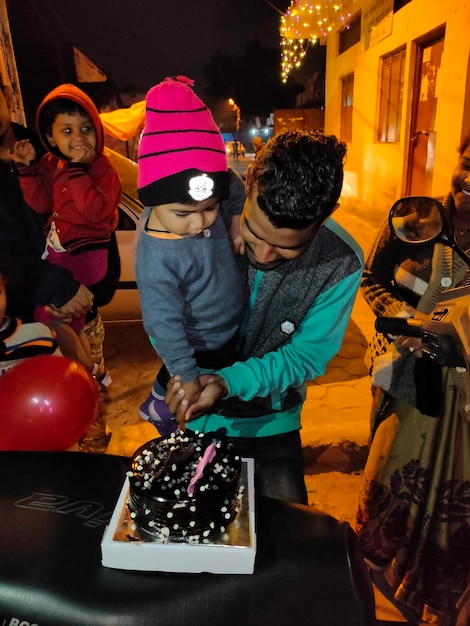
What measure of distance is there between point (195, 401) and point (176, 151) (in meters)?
0.74

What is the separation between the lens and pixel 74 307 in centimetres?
237

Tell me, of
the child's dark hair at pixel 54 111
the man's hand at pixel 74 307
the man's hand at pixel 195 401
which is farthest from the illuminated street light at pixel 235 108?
the man's hand at pixel 195 401

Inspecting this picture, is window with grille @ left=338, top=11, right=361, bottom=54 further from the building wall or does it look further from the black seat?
the black seat

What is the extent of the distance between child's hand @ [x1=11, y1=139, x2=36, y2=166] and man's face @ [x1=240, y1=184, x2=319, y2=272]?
1.71 meters

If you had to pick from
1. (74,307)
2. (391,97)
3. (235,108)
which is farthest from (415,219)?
(235,108)

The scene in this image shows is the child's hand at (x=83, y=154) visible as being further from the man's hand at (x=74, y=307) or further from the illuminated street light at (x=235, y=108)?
the illuminated street light at (x=235, y=108)

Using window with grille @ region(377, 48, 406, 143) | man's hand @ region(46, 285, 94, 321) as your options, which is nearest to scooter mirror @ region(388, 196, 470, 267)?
man's hand @ region(46, 285, 94, 321)

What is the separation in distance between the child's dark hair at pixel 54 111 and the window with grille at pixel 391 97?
7.67 meters

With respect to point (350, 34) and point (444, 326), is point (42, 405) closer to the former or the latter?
point (444, 326)

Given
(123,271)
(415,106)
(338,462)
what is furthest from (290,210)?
(415,106)

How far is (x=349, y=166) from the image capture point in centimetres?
1215

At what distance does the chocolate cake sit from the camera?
0.99 metres

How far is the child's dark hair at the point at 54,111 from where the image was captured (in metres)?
2.57

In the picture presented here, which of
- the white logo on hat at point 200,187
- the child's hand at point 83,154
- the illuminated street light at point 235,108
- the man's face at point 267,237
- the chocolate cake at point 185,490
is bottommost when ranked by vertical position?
the chocolate cake at point 185,490
